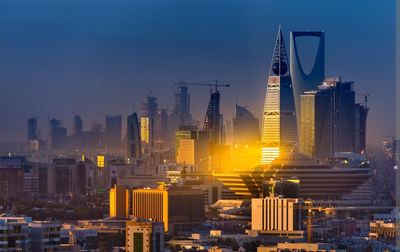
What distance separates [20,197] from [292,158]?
4.66 m

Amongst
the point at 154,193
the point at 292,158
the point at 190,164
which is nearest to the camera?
the point at 154,193

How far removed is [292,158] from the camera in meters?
30.6

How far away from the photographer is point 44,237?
46.7 feet

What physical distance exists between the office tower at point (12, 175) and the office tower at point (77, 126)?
3.66ft

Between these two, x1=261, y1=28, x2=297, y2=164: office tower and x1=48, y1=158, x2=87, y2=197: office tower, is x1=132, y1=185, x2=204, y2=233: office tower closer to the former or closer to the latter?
x1=261, y1=28, x2=297, y2=164: office tower

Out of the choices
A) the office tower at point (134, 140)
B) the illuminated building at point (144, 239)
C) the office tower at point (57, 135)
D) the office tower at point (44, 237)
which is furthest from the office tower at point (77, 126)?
the office tower at point (44, 237)

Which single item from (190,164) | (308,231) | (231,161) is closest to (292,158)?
(231,161)

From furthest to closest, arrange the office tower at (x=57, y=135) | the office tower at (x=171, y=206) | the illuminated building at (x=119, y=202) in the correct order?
1. the office tower at (x=57, y=135)
2. the illuminated building at (x=119, y=202)
3. the office tower at (x=171, y=206)

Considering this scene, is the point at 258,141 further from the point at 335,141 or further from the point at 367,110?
the point at 367,110

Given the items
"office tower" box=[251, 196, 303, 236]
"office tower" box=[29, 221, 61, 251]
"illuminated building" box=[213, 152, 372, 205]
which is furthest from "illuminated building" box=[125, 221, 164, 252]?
"illuminated building" box=[213, 152, 372, 205]

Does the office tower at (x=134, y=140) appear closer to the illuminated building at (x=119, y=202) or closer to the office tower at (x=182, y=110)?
the office tower at (x=182, y=110)

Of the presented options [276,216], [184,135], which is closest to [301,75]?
[184,135]

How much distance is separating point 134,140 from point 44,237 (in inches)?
808

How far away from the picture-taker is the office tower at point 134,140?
33438 mm
